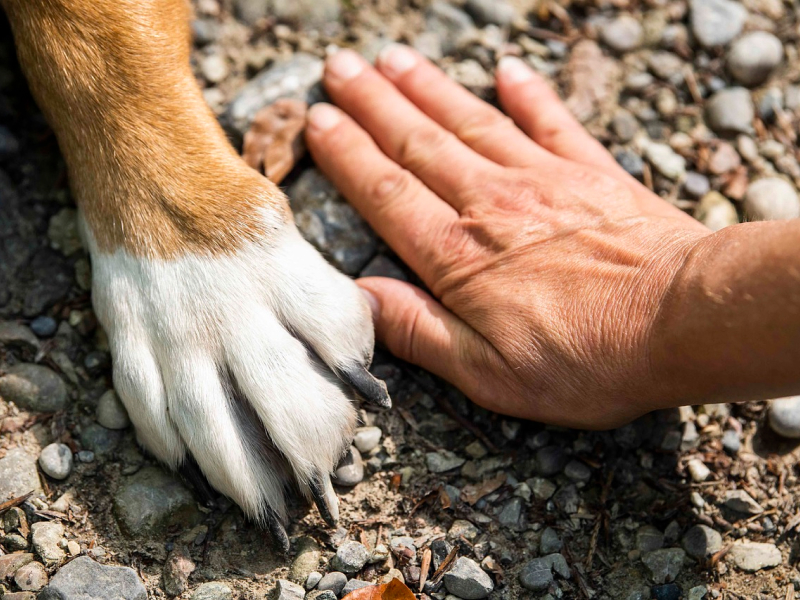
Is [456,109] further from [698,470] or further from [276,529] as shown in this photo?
[276,529]

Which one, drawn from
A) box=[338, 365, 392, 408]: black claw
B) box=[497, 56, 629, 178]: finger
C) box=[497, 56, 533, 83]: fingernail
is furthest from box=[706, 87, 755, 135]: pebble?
box=[338, 365, 392, 408]: black claw

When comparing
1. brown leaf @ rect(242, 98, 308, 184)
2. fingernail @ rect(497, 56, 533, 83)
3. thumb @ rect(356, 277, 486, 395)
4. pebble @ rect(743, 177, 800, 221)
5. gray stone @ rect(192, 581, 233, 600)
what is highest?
fingernail @ rect(497, 56, 533, 83)

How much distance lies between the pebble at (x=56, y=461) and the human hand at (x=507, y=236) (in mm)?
1016

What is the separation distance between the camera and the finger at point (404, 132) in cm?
252

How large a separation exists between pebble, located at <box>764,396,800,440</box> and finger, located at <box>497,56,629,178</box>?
3.03ft

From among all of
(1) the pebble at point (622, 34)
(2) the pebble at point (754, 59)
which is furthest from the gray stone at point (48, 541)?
(2) the pebble at point (754, 59)

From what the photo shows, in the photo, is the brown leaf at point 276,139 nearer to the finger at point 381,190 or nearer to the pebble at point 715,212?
the finger at point 381,190

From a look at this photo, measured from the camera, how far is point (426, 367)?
7.57 feet

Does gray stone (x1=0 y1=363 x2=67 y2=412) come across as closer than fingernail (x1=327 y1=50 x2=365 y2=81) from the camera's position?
Yes

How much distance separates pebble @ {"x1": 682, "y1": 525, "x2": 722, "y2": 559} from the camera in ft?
6.91

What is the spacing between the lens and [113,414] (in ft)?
7.18

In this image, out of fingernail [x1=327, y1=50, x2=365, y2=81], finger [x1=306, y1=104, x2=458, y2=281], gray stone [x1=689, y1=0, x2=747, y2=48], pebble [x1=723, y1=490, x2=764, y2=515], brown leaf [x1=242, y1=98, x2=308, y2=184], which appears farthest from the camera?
gray stone [x1=689, y1=0, x2=747, y2=48]

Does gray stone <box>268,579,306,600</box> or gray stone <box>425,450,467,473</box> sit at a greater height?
gray stone <box>425,450,467,473</box>

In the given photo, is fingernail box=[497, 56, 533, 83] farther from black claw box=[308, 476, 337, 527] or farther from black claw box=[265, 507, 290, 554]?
black claw box=[265, 507, 290, 554]
